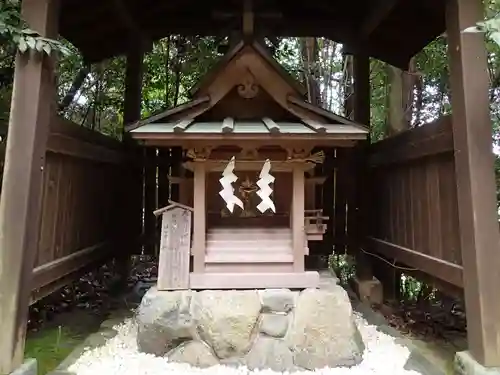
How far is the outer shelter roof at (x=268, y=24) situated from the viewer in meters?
4.52

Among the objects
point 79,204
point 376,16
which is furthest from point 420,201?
point 79,204

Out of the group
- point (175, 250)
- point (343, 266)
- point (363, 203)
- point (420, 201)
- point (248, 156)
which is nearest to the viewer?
point (175, 250)

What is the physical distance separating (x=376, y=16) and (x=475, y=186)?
2.45 metres

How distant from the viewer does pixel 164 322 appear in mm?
3332

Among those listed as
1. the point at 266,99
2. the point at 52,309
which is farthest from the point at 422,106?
the point at 52,309

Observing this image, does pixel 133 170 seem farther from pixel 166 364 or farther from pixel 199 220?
pixel 166 364

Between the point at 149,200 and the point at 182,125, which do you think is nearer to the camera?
the point at 182,125

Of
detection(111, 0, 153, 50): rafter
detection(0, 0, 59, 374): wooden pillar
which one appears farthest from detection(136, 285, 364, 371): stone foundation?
detection(111, 0, 153, 50): rafter

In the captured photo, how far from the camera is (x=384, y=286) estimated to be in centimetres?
543

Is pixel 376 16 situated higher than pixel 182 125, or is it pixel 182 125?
pixel 376 16

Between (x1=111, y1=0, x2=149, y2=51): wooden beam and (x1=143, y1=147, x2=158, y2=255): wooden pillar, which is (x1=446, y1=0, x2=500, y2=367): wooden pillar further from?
(x1=143, y1=147, x2=158, y2=255): wooden pillar

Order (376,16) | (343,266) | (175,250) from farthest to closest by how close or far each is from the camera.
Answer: (343,266) < (376,16) < (175,250)

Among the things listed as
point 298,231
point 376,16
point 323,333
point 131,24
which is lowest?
point 323,333

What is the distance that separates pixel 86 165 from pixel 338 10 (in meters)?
3.42
